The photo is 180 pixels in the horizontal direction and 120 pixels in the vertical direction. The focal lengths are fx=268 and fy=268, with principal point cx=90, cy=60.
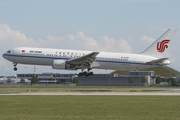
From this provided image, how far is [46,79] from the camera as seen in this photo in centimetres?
17300

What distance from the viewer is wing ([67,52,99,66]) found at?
46781 mm

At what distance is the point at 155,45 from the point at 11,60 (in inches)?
1082

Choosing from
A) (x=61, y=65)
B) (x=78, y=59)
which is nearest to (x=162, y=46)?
(x=78, y=59)

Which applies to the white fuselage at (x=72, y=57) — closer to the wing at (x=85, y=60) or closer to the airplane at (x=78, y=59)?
the airplane at (x=78, y=59)

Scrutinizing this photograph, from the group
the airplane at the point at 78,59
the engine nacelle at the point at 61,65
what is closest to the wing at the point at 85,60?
the airplane at the point at 78,59

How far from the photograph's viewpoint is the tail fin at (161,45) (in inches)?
2032

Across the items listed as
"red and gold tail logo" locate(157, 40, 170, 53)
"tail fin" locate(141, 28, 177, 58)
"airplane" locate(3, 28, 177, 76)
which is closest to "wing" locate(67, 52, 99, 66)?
"airplane" locate(3, 28, 177, 76)

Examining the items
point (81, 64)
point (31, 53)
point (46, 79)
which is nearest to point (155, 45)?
point (81, 64)

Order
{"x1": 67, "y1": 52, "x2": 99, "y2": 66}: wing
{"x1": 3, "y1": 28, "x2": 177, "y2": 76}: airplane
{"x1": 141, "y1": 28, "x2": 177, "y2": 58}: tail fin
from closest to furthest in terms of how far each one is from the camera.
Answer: {"x1": 67, "y1": 52, "x2": 99, "y2": 66}: wing
{"x1": 3, "y1": 28, "x2": 177, "y2": 76}: airplane
{"x1": 141, "y1": 28, "x2": 177, "y2": 58}: tail fin

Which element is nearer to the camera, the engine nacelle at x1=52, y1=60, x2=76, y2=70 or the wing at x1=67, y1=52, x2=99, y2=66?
the wing at x1=67, y1=52, x2=99, y2=66

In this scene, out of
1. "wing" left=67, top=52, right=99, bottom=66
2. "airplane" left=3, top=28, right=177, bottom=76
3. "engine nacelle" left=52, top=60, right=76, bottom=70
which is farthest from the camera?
"airplane" left=3, top=28, right=177, bottom=76

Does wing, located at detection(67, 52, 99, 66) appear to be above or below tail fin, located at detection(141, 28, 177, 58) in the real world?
below

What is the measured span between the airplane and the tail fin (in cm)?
142

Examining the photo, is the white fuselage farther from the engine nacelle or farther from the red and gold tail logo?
the red and gold tail logo
